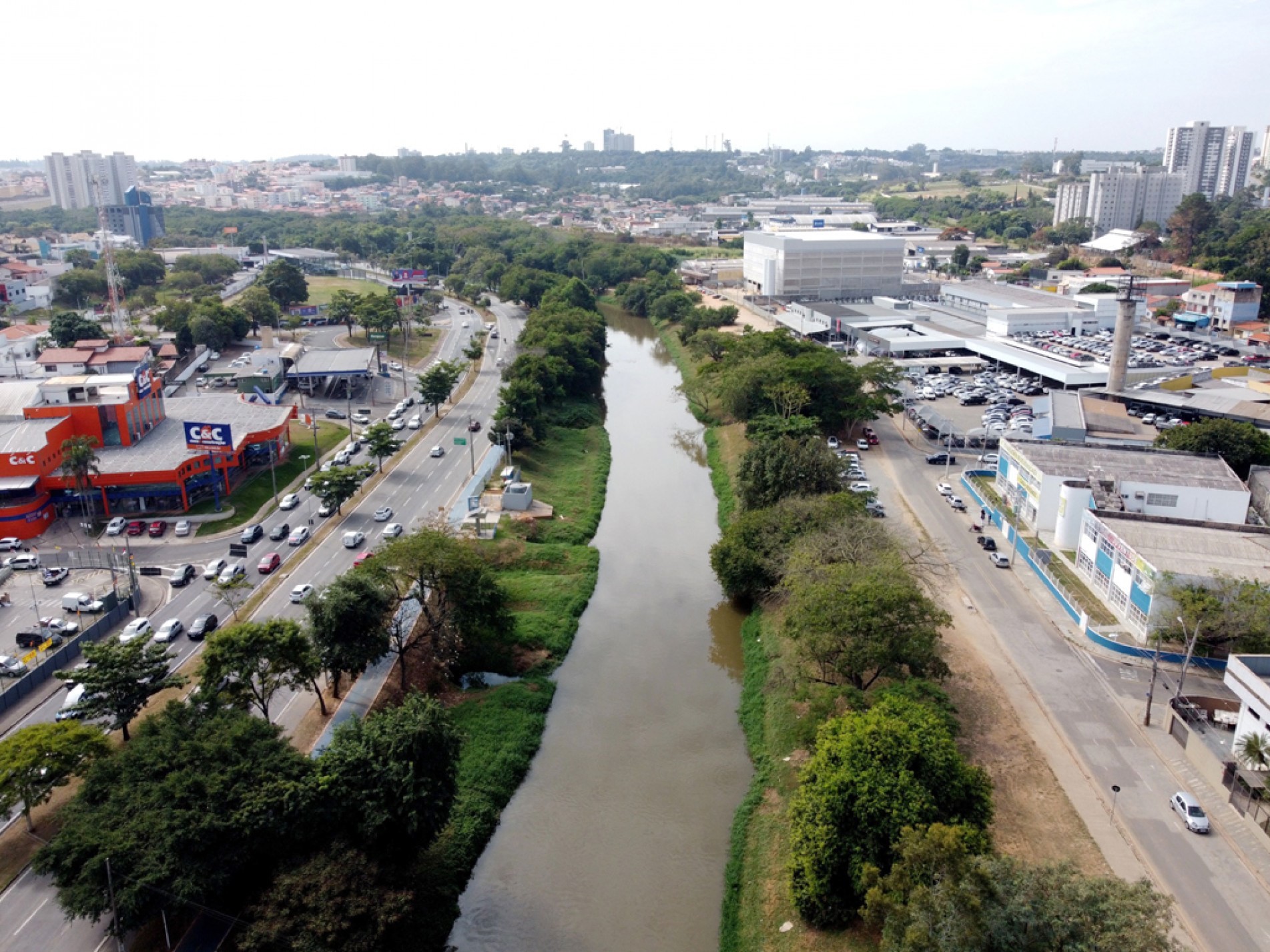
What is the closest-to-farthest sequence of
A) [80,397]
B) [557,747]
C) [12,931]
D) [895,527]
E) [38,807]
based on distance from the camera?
[12,931] < [38,807] < [557,747] < [895,527] < [80,397]

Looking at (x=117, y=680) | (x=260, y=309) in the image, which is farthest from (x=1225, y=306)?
(x=117, y=680)

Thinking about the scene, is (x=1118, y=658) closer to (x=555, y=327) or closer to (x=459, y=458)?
(x=459, y=458)

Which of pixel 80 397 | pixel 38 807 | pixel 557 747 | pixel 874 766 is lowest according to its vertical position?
pixel 557 747

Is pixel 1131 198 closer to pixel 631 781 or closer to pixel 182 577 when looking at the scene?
pixel 631 781

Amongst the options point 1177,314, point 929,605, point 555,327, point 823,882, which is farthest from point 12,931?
point 1177,314

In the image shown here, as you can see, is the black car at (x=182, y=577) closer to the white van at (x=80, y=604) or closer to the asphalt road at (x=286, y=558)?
the asphalt road at (x=286, y=558)

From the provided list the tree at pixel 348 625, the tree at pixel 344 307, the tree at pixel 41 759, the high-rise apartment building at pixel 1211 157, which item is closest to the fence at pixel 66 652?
the tree at pixel 41 759

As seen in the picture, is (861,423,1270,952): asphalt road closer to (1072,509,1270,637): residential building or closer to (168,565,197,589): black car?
(1072,509,1270,637): residential building
